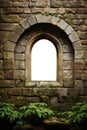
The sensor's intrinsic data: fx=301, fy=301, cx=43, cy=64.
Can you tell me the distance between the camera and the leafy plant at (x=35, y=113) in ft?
25.0

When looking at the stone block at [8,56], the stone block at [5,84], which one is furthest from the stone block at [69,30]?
the stone block at [5,84]

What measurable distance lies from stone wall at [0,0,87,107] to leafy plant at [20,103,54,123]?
490mm

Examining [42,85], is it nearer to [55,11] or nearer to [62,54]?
[62,54]

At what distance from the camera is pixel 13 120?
7625 millimetres

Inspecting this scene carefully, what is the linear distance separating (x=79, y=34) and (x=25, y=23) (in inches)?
60.3

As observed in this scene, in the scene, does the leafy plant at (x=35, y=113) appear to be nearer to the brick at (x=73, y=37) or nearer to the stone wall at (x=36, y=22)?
the stone wall at (x=36, y=22)

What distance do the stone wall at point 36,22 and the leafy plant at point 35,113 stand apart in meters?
0.49

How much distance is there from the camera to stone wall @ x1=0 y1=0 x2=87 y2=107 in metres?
8.28

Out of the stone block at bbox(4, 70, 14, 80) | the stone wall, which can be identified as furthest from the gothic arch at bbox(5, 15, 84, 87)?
the stone block at bbox(4, 70, 14, 80)

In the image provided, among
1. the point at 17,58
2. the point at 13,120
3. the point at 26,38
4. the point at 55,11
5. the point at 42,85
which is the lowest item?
the point at 13,120

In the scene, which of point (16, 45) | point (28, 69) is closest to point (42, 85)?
point (28, 69)

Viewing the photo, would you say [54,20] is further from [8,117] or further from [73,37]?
[8,117]

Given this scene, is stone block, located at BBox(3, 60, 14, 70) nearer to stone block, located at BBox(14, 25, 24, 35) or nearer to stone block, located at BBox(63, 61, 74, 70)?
stone block, located at BBox(14, 25, 24, 35)

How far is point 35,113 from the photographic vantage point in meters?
7.66
